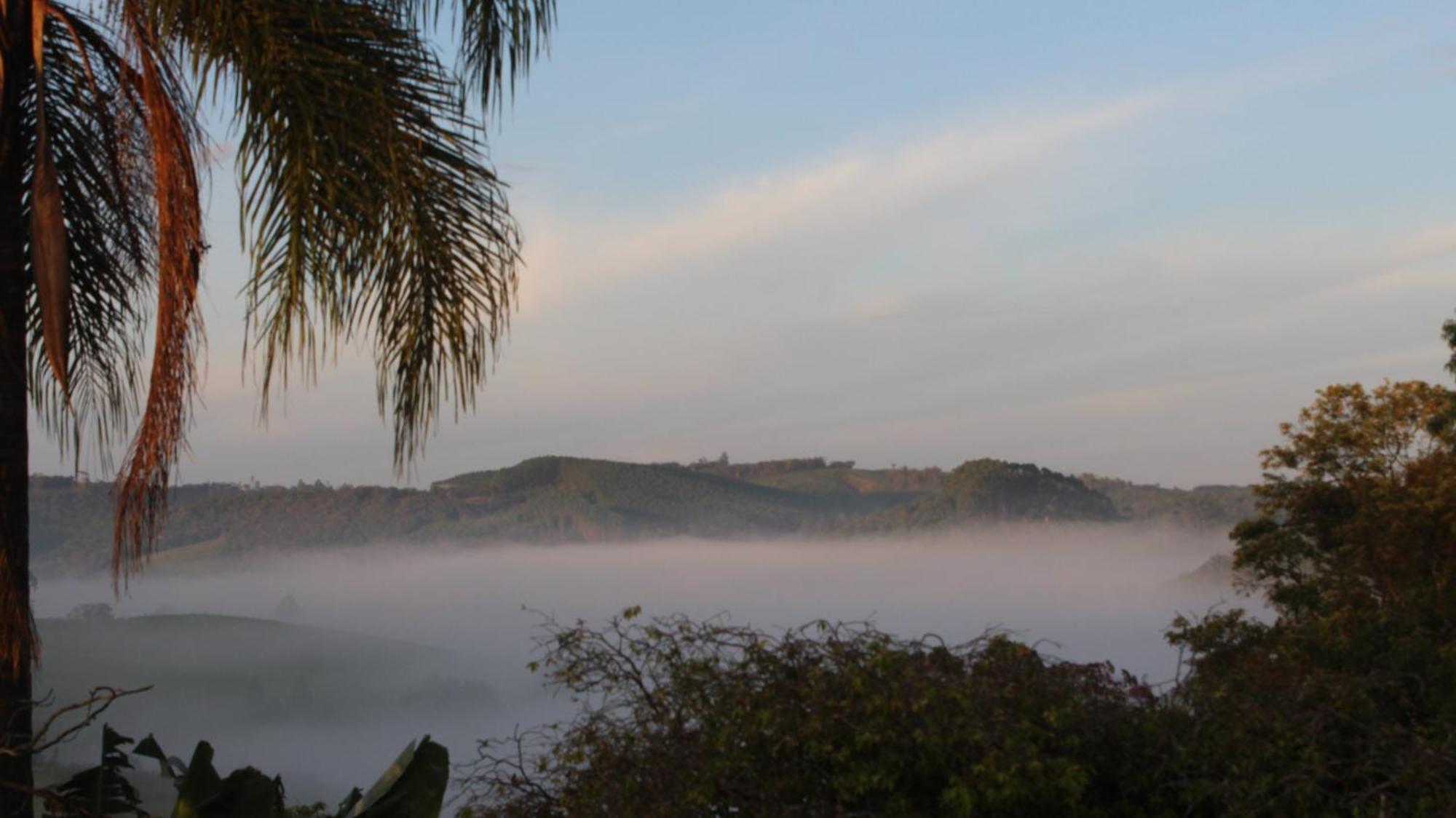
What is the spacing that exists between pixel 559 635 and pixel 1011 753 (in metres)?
2.69

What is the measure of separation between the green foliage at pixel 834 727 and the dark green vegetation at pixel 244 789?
1405 mm

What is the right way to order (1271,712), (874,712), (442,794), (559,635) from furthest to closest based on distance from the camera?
(559,635)
(1271,712)
(874,712)
(442,794)

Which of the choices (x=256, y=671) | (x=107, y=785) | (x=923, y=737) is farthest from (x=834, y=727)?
(x=256, y=671)

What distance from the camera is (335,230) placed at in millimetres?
5332

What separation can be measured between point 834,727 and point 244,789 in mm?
2543

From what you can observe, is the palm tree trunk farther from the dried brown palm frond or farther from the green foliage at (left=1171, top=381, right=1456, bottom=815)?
the green foliage at (left=1171, top=381, right=1456, bottom=815)

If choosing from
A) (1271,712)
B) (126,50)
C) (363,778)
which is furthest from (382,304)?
(363,778)

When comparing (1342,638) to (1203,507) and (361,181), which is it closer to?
(361,181)

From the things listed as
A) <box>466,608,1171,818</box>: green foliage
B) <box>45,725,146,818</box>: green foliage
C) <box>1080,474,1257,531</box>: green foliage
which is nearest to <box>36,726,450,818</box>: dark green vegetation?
<box>45,725,146,818</box>: green foliage

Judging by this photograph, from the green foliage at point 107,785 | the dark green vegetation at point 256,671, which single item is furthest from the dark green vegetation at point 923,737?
the dark green vegetation at point 256,671

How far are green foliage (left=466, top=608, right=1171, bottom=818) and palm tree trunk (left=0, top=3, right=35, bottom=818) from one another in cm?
261

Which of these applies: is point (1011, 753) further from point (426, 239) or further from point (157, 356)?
point (157, 356)

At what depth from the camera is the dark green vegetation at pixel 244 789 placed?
4.63 meters

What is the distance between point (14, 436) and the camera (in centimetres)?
549
